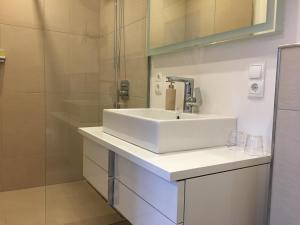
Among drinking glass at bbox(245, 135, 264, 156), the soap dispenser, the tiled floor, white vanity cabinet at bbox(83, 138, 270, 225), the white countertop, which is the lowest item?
the tiled floor

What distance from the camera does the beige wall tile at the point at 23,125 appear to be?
2033 millimetres

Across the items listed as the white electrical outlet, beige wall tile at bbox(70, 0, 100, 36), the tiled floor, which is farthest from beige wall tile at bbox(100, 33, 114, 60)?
the tiled floor

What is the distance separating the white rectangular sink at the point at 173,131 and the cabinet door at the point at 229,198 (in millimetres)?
201

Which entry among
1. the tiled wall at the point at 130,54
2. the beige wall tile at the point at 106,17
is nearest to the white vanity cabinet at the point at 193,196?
the tiled wall at the point at 130,54

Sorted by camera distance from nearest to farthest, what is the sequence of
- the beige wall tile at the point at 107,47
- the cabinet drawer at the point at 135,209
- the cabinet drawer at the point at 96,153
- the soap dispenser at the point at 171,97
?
the cabinet drawer at the point at 135,209, the cabinet drawer at the point at 96,153, the soap dispenser at the point at 171,97, the beige wall tile at the point at 107,47

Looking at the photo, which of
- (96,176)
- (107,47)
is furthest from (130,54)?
(96,176)

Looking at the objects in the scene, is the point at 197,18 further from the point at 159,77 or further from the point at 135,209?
the point at 135,209

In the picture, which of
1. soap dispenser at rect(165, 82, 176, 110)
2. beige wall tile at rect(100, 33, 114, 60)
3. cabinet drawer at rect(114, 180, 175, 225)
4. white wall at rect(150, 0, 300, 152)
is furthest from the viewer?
beige wall tile at rect(100, 33, 114, 60)

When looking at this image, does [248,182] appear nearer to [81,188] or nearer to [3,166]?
[81,188]

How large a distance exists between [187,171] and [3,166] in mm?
1863

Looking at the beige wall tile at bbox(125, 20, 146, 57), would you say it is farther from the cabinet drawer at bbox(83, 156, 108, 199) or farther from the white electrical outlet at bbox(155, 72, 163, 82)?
the cabinet drawer at bbox(83, 156, 108, 199)

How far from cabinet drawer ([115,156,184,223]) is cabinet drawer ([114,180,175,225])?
19 millimetres

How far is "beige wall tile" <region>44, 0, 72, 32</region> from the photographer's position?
6.61 ft

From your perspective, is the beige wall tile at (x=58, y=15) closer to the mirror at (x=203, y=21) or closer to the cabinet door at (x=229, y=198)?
the mirror at (x=203, y=21)
